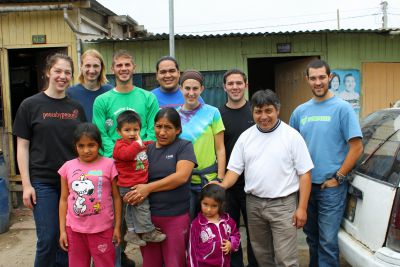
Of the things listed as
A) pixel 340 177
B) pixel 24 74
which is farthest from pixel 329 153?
pixel 24 74

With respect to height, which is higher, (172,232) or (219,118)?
(219,118)

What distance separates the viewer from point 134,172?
2842mm

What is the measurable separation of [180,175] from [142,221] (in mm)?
425

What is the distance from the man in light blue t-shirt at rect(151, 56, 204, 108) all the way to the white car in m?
1.47

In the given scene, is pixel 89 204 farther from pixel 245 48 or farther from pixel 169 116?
pixel 245 48

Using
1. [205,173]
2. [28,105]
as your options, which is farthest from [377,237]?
[28,105]

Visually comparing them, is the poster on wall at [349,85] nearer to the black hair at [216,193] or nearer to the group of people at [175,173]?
the group of people at [175,173]

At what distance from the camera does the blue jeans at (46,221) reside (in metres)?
3.06

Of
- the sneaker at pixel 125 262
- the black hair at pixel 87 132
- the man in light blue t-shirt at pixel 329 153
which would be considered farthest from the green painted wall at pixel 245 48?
the black hair at pixel 87 132

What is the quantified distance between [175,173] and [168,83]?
100 centimetres

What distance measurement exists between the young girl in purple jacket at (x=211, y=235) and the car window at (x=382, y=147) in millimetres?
1129

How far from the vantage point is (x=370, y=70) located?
8.48 m

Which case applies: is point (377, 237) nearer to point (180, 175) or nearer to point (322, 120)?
point (322, 120)

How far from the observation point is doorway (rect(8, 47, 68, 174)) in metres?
8.09
